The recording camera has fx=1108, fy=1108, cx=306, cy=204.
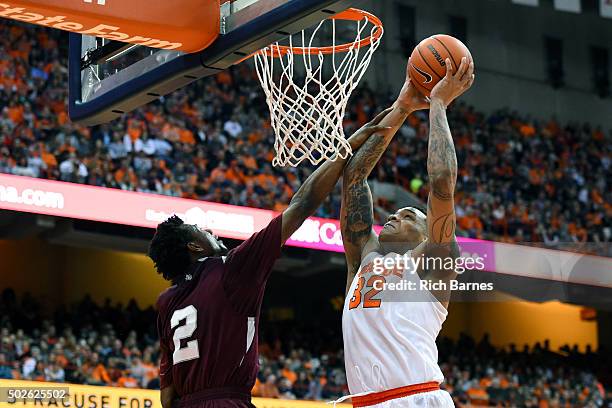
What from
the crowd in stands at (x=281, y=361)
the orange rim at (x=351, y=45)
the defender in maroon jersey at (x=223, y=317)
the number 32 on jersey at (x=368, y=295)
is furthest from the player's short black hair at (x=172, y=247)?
the crowd in stands at (x=281, y=361)

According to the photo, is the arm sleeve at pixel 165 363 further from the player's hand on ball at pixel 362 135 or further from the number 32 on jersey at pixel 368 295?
the player's hand on ball at pixel 362 135

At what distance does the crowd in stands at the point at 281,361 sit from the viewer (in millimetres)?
12562

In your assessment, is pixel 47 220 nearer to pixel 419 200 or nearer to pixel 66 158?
pixel 66 158

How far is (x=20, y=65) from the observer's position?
50.3 ft

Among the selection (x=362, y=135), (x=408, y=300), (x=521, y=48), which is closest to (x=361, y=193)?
(x=362, y=135)

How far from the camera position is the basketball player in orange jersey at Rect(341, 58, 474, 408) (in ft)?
15.3

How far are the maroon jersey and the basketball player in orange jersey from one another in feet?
1.67

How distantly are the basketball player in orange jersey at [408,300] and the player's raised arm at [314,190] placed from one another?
36cm

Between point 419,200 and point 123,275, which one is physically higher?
point 419,200

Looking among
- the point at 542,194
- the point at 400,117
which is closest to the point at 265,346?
the point at 542,194

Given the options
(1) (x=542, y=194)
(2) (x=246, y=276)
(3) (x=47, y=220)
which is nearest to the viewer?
(2) (x=246, y=276)

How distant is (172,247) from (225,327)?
1.51ft

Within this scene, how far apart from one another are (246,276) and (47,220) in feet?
34.7

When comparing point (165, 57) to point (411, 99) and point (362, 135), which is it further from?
point (411, 99)
